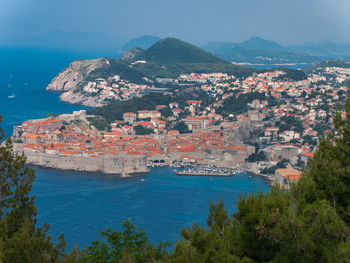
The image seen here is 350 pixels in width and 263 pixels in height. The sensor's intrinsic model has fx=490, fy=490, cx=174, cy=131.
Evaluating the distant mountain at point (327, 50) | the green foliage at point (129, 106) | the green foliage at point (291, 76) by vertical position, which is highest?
the distant mountain at point (327, 50)

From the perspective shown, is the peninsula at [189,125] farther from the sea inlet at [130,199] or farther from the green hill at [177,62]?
the green hill at [177,62]

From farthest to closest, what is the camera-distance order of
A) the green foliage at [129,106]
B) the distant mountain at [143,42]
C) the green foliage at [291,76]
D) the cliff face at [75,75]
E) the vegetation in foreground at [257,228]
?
the distant mountain at [143,42] → the cliff face at [75,75] → the green foliage at [291,76] → the green foliage at [129,106] → the vegetation in foreground at [257,228]

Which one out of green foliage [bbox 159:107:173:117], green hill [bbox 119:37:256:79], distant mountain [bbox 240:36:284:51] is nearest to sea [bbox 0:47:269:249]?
green foliage [bbox 159:107:173:117]

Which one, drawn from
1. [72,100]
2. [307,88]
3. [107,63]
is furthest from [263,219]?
[107,63]

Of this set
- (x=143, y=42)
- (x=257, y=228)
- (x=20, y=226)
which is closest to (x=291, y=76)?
(x=20, y=226)

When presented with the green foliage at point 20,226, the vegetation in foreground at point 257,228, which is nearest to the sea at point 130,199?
the green foliage at point 20,226

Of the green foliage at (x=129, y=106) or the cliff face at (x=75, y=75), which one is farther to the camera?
the cliff face at (x=75, y=75)
